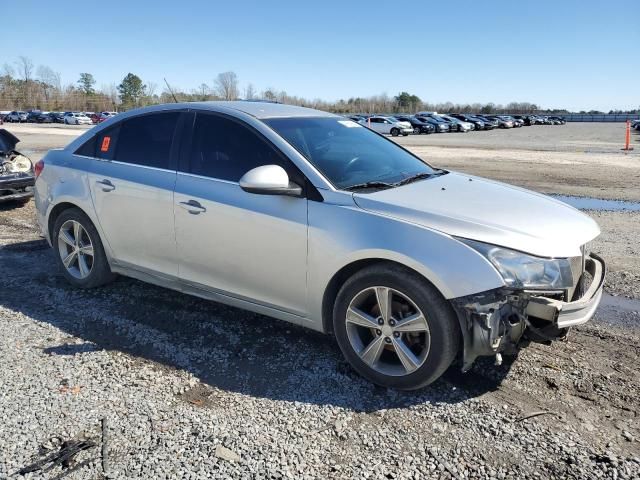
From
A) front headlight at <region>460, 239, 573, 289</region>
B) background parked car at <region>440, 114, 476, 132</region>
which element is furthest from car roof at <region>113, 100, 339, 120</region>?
background parked car at <region>440, 114, 476, 132</region>

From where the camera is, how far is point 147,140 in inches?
181

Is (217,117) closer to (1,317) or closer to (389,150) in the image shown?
(389,150)

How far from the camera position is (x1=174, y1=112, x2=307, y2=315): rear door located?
11.9 ft

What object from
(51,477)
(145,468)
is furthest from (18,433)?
(145,468)

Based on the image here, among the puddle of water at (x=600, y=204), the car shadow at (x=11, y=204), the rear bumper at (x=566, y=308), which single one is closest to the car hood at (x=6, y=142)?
the car shadow at (x=11, y=204)

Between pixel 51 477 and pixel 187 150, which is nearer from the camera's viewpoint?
pixel 51 477

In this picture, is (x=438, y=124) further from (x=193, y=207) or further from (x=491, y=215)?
(x=491, y=215)

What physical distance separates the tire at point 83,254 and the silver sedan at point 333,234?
0.8 inches

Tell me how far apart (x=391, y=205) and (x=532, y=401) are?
57.7 inches

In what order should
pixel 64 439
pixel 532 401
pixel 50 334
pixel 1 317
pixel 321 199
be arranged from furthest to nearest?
1. pixel 1 317
2. pixel 50 334
3. pixel 321 199
4. pixel 532 401
5. pixel 64 439

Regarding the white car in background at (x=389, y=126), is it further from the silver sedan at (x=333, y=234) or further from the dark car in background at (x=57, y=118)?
the dark car in background at (x=57, y=118)

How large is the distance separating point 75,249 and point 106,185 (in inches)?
34.2

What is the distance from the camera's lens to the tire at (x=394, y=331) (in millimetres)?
3121

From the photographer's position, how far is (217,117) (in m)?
4.23
